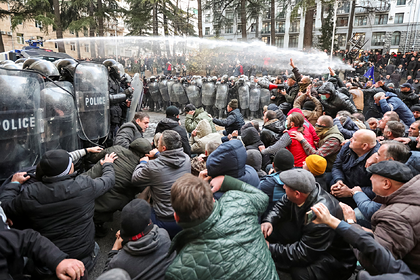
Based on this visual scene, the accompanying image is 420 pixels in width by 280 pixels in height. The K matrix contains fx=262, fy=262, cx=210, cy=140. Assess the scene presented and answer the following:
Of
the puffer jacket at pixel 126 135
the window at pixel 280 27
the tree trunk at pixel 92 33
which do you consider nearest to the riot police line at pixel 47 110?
the puffer jacket at pixel 126 135

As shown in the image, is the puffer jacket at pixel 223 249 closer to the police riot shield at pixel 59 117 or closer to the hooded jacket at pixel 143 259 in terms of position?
the hooded jacket at pixel 143 259

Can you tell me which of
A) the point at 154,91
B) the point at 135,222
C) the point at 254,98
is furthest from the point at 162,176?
the point at 154,91

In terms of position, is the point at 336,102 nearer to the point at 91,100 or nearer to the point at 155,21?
the point at 91,100

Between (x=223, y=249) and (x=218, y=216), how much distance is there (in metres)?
0.17

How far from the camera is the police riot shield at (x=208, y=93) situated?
10125 mm

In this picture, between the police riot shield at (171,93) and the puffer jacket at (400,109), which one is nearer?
the puffer jacket at (400,109)

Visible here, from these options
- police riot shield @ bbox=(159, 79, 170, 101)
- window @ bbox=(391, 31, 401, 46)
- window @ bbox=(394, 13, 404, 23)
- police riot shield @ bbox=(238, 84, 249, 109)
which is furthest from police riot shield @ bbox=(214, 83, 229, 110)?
window @ bbox=(394, 13, 404, 23)

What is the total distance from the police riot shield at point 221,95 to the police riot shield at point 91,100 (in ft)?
21.0

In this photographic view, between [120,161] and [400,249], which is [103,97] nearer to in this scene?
[120,161]

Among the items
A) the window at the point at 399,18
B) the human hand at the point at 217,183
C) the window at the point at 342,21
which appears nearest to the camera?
the human hand at the point at 217,183

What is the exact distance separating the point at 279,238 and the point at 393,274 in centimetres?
116

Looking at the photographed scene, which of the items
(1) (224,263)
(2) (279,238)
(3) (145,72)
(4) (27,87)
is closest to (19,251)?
(1) (224,263)

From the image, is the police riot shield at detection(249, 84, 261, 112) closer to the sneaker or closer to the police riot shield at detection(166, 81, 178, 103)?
the police riot shield at detection(166, 81, 178, 103)

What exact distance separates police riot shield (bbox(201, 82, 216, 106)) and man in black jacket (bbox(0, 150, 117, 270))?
829cm
